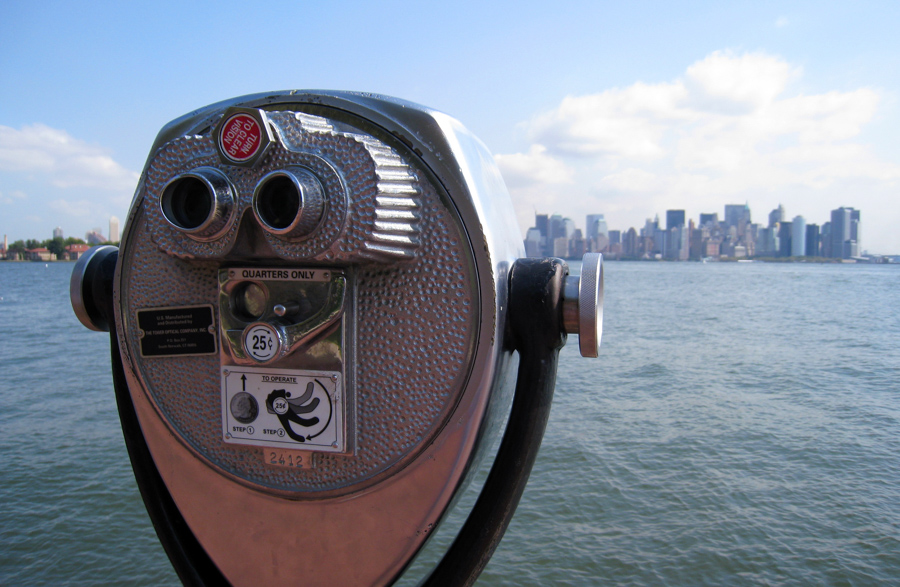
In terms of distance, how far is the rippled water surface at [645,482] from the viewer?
351cm

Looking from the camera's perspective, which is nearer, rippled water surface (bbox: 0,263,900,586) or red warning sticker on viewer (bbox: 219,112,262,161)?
red warning sticker on viewer (bbox: 219,112,262,161)

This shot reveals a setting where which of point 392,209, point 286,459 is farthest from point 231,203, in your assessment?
point 286,459

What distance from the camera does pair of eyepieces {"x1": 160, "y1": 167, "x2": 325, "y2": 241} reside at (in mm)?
943

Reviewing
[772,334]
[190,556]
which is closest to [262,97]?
[190,556]

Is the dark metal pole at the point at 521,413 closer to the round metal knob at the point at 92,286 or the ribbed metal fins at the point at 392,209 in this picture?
the ribbed metal fins at the point at 392,209

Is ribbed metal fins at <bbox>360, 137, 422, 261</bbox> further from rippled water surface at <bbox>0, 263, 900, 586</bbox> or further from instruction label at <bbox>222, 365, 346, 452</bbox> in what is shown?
rippled water surface at <bbox>0, 263, 900, 586</bbox>

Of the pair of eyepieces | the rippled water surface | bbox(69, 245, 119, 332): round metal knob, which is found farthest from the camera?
the rippled water surface

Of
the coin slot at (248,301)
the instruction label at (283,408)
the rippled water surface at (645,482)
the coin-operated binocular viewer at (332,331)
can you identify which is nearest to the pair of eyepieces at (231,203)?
the coin-operated binocular viewer at (332,331)

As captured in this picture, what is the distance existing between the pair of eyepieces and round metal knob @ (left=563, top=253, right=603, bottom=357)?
0.46 m

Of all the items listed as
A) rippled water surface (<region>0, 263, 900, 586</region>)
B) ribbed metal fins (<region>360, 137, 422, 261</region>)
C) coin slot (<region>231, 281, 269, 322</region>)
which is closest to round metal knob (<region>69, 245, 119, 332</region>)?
coin slot (<region>231, 281, 269, 322</region>)

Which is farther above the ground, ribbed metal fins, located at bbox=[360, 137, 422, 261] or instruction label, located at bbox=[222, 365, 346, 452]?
ribbed metal fins, located at bbox=[360, 137, 422, 261]

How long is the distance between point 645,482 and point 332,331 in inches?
161

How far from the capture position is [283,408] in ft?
3.58

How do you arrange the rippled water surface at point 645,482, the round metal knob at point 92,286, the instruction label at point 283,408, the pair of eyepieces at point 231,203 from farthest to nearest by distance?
the rippled water surface at point 645,482
the round metal knob at point 92,286
the instruction label at point 283,408
the pair of eyepieces at point 231,203
